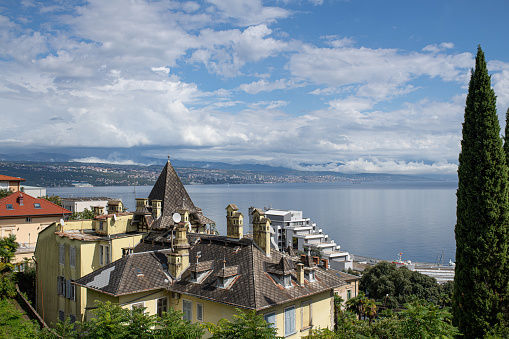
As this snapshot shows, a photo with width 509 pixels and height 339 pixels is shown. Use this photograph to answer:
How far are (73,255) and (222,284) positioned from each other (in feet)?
Answer: 46.0

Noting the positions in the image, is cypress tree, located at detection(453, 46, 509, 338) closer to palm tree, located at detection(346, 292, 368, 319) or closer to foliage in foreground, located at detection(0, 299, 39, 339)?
palm tree, located at detection(346, 292, 368, 319)

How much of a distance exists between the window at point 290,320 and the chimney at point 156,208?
51.2 feet

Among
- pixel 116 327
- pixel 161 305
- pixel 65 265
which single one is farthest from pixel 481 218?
pixel 65 265

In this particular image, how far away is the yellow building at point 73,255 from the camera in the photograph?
27734 millimetres

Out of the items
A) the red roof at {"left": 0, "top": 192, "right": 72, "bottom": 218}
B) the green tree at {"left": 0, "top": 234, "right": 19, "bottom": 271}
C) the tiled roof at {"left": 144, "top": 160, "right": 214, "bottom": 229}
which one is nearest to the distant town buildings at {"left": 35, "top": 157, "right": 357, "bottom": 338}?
the tiled roof at {"left": 144, "top": 160, "right": 214, "bottom": 229}

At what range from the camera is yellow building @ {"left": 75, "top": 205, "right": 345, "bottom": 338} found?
67.0 feet

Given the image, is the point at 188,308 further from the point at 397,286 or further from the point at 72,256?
the point at 397,286

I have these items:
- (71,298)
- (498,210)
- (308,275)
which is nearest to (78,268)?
(71,298)

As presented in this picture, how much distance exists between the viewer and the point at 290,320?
68.5 ft

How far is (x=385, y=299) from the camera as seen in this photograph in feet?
180

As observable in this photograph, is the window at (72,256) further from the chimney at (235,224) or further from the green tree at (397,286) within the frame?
the green tree at (397,286)

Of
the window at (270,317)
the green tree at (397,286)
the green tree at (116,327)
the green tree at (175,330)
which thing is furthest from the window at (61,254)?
the green tree at (397,286)

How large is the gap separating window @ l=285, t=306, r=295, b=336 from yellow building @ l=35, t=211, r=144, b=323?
39.9 feet

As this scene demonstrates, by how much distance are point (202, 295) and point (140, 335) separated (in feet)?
23.1
